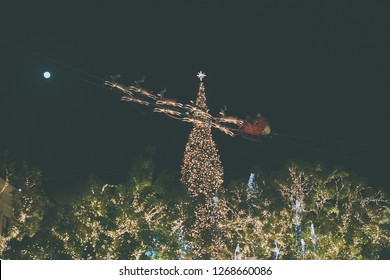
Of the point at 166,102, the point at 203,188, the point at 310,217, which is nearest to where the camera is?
the point at 166,102

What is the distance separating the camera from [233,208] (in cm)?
1861

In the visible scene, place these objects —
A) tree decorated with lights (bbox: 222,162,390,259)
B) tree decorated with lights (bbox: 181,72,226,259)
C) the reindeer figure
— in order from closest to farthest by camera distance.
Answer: the reindeer figure, tree decorated with lights (bbox: 222,162,390,259), tree decorated with lights (bbox: 181,72,226,259)

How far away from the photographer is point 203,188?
18.7 meters

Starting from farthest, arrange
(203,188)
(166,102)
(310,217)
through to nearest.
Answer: (203,188) → (310,217) → (166,102)

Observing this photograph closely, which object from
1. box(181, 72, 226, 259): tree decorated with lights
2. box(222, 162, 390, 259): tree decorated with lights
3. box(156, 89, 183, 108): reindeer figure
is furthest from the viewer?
box(181, 72, 226, 259): tree decorated with lights

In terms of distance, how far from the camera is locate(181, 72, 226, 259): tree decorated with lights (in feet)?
60.5

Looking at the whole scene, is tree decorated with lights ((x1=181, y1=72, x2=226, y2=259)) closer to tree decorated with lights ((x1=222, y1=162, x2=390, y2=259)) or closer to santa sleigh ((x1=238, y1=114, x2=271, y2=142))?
tree decorated with lights ((x1=222, y1=162, x2=390, y2=259))

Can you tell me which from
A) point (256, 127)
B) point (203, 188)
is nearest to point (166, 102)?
point (256, 127)

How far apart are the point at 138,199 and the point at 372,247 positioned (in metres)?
6.50

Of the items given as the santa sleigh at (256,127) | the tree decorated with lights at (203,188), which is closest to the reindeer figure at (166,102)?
the santa sleigh at (256,127)

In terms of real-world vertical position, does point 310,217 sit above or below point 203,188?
below

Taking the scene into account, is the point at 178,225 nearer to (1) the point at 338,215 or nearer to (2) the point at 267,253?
(2) the point at 267,253

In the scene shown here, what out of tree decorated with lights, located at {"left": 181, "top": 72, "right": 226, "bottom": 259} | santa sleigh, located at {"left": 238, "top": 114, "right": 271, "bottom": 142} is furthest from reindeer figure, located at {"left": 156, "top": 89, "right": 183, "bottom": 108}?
tree decorated with lights, located at {"left": 181, "top": 72, "right": 226, "bottom": 259}

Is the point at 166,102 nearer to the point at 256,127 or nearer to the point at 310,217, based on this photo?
the point at 256,127
